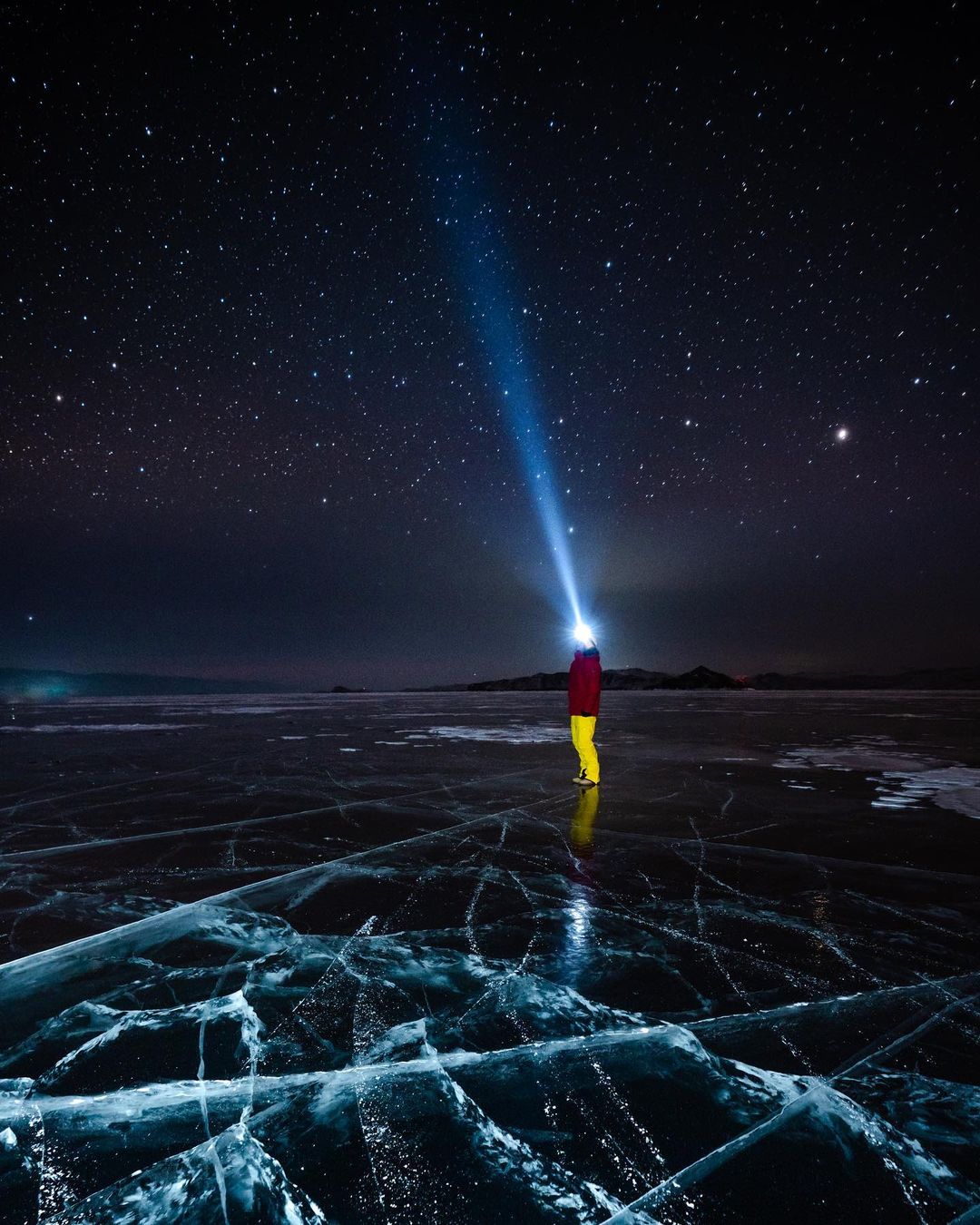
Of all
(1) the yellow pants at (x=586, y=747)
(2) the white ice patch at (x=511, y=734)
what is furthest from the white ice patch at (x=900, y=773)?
(2) the white ice patch at (x=511, y=734)

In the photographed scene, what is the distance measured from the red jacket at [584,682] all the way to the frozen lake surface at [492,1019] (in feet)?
5.42

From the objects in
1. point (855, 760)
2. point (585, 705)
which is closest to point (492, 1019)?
point (585, 705)

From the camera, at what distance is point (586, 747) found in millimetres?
6379

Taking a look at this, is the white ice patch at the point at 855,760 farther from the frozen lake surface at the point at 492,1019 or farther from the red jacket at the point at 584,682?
the red jacket at the point at 584,682

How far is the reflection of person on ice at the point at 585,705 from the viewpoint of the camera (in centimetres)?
639

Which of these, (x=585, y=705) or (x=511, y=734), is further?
(x=511, y=734)

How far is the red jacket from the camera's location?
21.4 ft

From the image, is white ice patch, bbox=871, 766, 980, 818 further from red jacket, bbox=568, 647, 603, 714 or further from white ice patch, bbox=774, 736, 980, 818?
red jacket, bbox=568, 647, 603, 714

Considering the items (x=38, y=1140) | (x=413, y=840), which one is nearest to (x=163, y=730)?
(x=413, y=840)

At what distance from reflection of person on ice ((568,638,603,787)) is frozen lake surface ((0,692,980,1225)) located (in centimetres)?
138

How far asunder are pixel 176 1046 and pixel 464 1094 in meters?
1.00

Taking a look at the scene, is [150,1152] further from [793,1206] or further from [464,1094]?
[793,1206]

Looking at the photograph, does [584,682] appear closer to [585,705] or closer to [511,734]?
[585,705]

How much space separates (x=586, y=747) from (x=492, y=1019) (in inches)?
173
